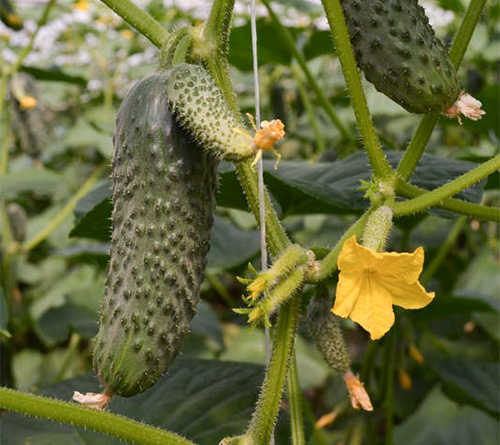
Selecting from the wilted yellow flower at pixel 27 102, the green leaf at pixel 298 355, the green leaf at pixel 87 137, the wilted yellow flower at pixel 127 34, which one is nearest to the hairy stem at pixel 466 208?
the green leaf at pixel 298 355

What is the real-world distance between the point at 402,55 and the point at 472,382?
4.17ft

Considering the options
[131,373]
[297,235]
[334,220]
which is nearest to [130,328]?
[131,373]

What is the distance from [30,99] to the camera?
8.18 feet

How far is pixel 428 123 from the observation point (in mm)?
1048

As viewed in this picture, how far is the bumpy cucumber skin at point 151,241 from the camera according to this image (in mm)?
845

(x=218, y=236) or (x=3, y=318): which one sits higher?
(x=3, y=318)

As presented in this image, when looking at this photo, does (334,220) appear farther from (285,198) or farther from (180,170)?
(180,170)

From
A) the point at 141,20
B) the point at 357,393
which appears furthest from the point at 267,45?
the point at 357,393

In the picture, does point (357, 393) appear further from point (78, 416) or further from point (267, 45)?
point (267, 45)

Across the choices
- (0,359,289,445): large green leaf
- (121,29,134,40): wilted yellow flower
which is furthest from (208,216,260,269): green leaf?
(121,29,134,40): wilted yellow flower

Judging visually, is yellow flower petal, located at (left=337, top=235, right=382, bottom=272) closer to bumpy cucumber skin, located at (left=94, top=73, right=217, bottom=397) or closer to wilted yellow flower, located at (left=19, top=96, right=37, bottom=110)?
bumpy cucumber skin, located at (left=94, top=73, right=217, bottom=397)

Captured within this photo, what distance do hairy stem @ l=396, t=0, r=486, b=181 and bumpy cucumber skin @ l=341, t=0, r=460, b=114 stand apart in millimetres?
83

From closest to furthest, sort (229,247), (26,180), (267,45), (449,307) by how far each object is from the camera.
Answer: (449,307) → (229,247) → (267,45) → (26,180)

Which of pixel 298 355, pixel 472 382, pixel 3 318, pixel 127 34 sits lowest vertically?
pixel 298 355
